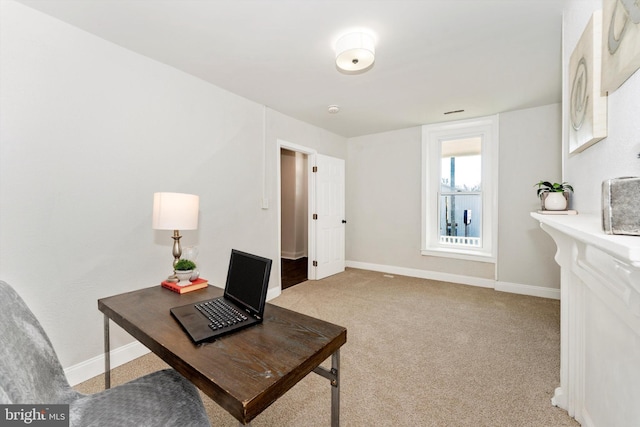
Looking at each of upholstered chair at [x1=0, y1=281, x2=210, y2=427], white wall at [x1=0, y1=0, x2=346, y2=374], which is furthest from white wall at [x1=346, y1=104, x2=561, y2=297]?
upholstered chair at [x1=0, y1=281, x2=210, y2=427]

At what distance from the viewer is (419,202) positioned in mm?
4430

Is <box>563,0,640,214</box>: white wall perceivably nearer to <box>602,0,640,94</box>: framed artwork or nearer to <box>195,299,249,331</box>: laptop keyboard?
<box>602,0,640,94</box>: framed artwork

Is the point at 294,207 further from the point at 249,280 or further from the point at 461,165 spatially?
the point at 249,280

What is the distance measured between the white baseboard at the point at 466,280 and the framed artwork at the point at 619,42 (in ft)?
10.9

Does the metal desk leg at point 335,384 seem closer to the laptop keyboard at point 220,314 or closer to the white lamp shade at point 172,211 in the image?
the laptop keyboard at point 220,314

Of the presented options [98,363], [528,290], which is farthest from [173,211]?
[528,290]

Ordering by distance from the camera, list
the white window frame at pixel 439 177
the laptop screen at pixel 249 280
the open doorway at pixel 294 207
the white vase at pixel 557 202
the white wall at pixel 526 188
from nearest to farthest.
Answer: the laptop screen at pixel 249 280, the white vase at pixel 557 202, the white wall at pixel 526 188, the white window frame at pixel 439 177, the open doorway at pixel 294 207

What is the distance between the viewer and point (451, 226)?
14.3 feet

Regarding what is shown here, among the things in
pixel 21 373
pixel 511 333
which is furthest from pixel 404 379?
pixel 21 373

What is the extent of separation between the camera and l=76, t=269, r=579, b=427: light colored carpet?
1595mm

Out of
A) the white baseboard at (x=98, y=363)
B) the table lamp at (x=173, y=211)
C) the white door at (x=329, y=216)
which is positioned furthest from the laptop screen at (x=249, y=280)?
the white door at (x=329, y=216)

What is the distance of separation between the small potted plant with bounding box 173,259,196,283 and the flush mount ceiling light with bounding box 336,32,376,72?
1811 millimetres

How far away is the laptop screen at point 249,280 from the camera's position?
1229 mm

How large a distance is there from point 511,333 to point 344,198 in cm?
307
